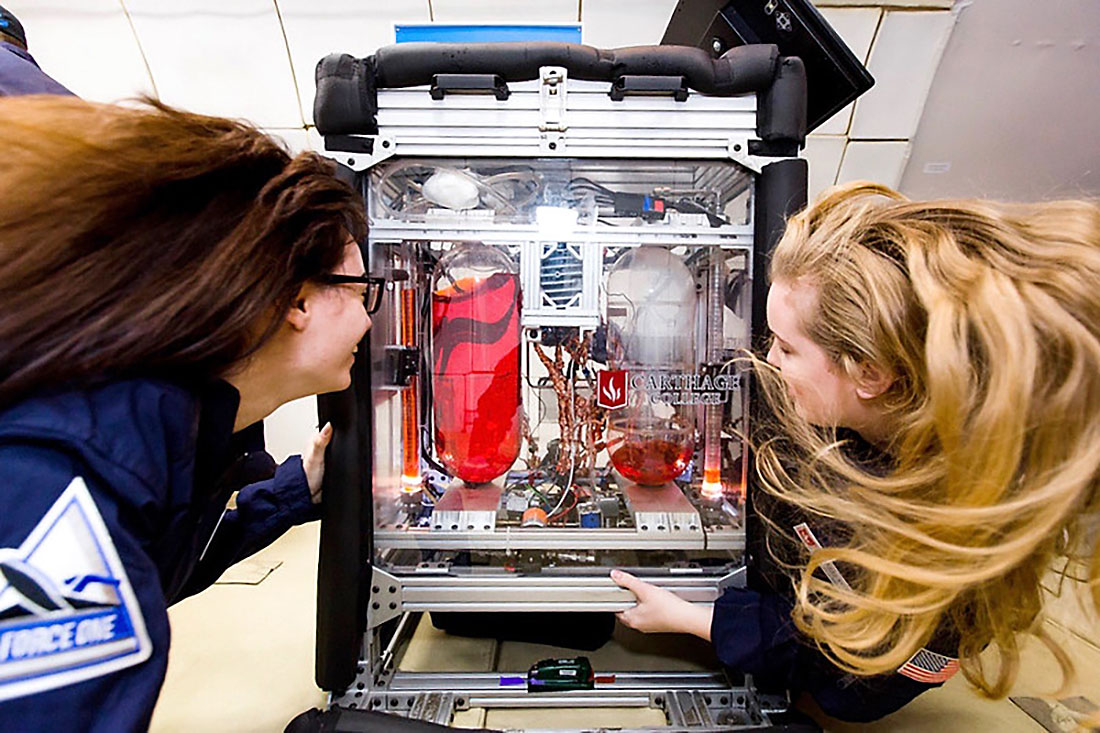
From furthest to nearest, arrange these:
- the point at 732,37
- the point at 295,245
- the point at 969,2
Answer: the point at 969,2 → the point at 732,37 → the point at 295,245

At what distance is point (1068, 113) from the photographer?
1.28m

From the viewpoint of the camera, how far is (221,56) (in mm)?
1358

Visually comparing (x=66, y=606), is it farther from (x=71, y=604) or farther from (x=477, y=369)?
(x=477, y=369)

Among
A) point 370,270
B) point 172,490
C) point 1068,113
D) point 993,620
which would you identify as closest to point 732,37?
point 370,270

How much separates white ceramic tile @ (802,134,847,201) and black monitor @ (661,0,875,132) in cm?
47

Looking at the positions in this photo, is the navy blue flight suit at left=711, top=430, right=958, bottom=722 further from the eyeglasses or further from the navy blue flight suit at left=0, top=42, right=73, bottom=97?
the navy blue flight suit at left=0, top=42, right=73, bottom=97

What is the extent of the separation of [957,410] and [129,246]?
2.70 ft

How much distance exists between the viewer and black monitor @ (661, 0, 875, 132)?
911mm

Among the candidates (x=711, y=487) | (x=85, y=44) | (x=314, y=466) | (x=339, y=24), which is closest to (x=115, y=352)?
(x=314, y=466)

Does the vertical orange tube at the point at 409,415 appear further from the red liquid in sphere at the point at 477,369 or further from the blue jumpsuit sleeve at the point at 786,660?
the blue jumpsuit sleeve at the point at 786,660

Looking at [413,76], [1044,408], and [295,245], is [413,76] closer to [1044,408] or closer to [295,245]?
[295,245]

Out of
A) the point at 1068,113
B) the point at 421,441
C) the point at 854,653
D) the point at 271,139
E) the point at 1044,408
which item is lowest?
the point at 854,653

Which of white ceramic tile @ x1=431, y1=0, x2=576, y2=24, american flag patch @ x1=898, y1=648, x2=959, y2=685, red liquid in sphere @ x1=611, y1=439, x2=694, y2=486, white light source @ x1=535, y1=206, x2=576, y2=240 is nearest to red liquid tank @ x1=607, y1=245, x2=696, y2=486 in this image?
red liquid in sphere @ x1=611, y1=439, x2=694, y2=486

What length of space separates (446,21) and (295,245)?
0.96 meters
